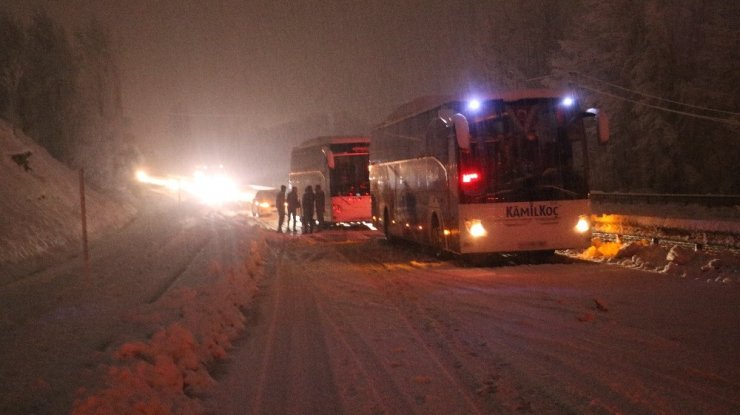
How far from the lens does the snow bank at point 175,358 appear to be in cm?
588

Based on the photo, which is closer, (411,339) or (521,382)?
(521,382)

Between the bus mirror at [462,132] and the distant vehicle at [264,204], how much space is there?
3513 centimetres

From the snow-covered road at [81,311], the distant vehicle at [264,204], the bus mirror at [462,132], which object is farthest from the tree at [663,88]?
the snow-covered road at [81,311]

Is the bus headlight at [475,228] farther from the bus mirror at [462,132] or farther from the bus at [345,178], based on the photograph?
the bus at [345,178]

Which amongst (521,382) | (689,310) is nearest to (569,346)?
(521,382)

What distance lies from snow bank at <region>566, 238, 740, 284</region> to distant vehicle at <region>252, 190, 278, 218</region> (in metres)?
33.6

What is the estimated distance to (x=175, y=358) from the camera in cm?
770

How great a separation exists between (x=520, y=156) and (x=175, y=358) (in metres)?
10.7

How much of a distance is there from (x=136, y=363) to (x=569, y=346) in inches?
197

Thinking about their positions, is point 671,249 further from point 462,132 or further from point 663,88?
point 663,88

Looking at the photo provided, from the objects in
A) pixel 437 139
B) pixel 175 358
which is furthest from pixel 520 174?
pixel 175 358

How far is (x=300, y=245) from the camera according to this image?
82.1ft

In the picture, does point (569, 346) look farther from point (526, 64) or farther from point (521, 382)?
point (526, 64)

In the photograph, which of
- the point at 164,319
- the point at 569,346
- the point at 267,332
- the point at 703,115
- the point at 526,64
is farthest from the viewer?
the point at 526,64
